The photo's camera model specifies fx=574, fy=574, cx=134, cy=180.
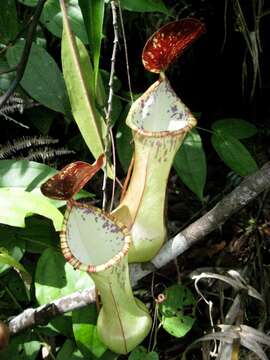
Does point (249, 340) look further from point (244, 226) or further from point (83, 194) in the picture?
point (244, 226)

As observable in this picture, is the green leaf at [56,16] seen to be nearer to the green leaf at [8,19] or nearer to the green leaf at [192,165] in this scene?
the green leaf at [8,19]

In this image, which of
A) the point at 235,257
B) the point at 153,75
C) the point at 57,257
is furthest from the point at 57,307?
the point at 153,75

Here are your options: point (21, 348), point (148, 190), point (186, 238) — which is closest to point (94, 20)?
point (148, 190)

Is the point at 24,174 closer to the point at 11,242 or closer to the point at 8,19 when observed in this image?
the point at 11,242

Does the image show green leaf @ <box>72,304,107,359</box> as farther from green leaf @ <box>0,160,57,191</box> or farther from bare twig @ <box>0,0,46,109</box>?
bare twig @ <box>0,0,46,109</box>

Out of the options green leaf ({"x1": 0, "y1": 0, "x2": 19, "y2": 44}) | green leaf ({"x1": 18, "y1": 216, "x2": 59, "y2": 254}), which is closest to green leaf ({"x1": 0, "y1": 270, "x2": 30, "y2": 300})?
green leaf ({"x1": 18, "y1": 216, "x2": 59, "y2": 254})

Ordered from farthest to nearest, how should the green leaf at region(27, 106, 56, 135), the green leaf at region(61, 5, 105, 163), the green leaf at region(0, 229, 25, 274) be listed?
the green leaf at region(27, 106, 56, 135)
the green leaf at region(0, 229, 25, 274)
the green leaf at region(61, 5, 105, 163)
